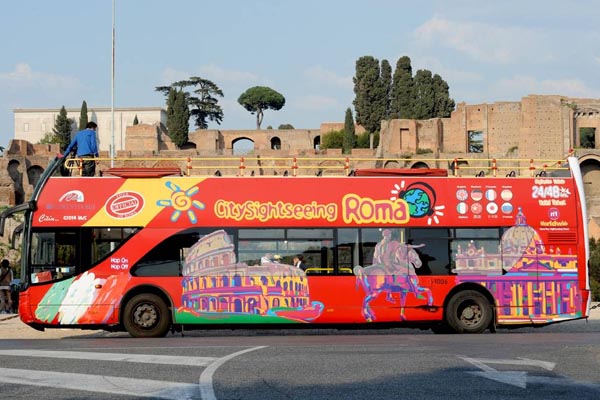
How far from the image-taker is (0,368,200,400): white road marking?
917 centimetres

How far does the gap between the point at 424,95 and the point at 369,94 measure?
6185mm

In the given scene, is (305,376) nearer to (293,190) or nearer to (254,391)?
(254,391)

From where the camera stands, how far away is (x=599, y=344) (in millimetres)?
14242

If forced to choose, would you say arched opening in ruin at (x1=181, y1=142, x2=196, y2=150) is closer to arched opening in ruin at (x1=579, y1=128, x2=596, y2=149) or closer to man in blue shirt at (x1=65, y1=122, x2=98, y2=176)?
arched opening in ruin at (x1=579, y1=128, x2=596, y2=149)

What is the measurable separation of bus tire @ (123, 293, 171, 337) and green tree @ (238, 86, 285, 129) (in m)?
116

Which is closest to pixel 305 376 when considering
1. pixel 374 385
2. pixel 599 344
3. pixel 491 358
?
pixel 374 385

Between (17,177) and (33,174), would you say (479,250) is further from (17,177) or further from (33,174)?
(33,174)

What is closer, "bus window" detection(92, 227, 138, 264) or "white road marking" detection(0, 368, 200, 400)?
"white road marking" detection(0, 368, 200, 400)

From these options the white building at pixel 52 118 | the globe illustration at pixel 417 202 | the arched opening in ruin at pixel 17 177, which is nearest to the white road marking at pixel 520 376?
the globe illustration at pixel 417 202

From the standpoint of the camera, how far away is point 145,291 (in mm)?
17750

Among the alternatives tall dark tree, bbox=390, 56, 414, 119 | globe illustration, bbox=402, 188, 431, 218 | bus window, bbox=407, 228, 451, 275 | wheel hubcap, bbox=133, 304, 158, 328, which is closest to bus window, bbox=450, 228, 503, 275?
→ bus window, bbox=407, 228, 451, 275

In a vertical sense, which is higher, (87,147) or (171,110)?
(171,110)

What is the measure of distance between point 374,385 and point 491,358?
282 cm

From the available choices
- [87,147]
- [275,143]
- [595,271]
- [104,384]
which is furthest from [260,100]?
[104,384]
